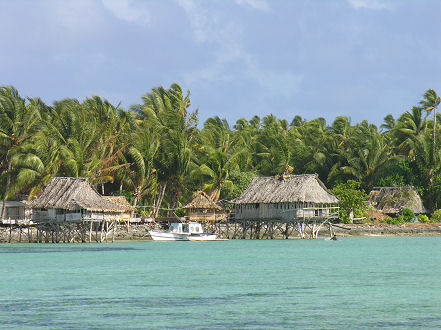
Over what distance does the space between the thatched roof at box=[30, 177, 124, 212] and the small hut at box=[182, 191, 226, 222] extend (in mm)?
9785

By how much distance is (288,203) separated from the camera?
2511 inches

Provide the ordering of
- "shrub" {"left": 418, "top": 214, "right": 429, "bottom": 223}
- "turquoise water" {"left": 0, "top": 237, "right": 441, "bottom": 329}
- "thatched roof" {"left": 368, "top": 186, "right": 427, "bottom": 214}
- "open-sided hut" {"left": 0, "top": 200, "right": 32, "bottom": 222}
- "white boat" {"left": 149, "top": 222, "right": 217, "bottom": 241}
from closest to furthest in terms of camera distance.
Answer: "turquoise water" {"left": 0, "top": 237, "right": 441, "bottom": 329} → "white boat" {"left": 149, "top": 222, "right": 217, "bottom": 241} → "open-sided hut" {"left": 0, "top": 200, "right": 32, "bottom": 222} → "thatched roof" {"left": 368, "top": 186, "right": 427, "bottom": 214} → "shrub" {"left": 418, "top": 214, "right": 429, "bottom": 223}

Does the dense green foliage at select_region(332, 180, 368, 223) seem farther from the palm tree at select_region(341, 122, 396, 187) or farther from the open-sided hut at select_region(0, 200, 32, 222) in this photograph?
the open-sided hut at select_region(0, 200, 32, 222)

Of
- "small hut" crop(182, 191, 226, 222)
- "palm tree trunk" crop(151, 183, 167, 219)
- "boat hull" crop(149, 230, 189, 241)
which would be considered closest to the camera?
"boat hull" crop(149, 230, 189, 241)

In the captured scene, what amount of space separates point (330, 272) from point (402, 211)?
45716 millimetres

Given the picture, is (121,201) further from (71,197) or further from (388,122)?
(388,122)

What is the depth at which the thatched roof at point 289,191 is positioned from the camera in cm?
6312

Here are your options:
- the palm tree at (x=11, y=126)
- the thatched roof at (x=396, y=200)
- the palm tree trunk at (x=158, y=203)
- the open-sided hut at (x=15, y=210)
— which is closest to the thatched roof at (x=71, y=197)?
the palm tree at (x=11, y=126)

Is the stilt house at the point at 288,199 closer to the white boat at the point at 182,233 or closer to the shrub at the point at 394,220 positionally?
the white boat at the point at 182,233

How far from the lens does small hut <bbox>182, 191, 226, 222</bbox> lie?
67.9 metres

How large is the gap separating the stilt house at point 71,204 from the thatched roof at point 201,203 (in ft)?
30.3

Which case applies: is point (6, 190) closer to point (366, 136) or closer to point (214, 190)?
point (214, 190)

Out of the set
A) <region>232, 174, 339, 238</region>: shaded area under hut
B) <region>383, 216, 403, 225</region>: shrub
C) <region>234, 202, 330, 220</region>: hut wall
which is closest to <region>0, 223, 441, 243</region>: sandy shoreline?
<region>383, 216, 403, 225</region>: shrub

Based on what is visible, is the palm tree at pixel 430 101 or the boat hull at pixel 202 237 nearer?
the boat hull at pixel 202 237
